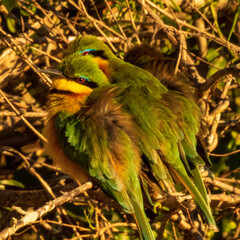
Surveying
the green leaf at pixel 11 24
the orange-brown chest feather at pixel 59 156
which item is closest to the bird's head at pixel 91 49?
the orange-brown chest feather at pixel 59 156

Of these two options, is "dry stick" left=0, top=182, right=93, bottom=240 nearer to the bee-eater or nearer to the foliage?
the bee-eater

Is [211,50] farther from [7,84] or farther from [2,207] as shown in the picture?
[2,207]

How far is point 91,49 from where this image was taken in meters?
2.56

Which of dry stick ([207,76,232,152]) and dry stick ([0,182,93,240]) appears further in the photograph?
dry stick ([207,76,232,152])


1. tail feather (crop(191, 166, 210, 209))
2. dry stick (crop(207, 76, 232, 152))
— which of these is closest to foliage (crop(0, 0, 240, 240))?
dry stick (crop(207, 76, 232, 152))

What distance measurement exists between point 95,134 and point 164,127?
1.00ft

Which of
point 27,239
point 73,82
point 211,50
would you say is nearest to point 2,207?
point 27,239

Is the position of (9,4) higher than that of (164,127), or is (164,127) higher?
(9,4)

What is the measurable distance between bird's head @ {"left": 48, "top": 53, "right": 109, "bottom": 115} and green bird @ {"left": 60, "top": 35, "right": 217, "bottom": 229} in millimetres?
42

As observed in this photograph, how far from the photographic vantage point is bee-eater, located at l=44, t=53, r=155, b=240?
2.12m

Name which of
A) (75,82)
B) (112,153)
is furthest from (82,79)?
(112,153)

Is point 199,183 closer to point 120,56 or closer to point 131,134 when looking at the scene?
point 131,134

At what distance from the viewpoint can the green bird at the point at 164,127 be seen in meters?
2.14

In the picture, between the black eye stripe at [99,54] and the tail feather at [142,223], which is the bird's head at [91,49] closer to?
the black eye stripe at [99,54]
